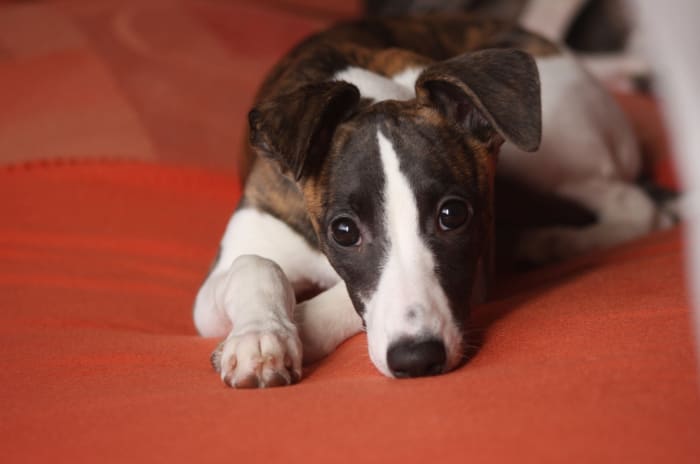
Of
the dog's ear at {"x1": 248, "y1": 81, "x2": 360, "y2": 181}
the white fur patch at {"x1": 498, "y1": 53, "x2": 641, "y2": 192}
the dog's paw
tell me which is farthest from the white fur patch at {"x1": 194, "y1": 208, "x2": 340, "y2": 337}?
the white fur patch at {"x1": 498, "y1": 53, "x2": 641, "y2": 192}

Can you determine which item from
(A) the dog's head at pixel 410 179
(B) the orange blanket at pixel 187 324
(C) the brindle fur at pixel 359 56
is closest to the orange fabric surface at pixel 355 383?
(B) the orange blanket at pixel 187 324

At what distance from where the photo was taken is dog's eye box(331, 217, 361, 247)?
2457 mm

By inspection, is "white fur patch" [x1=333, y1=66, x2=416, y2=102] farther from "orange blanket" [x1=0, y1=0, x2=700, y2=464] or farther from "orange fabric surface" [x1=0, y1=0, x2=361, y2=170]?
"orange fabric surface" [x1=0, y1=0, x2=361, y2=170]

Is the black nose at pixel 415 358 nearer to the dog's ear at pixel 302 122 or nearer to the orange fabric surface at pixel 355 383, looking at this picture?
the orange fabric surface at pixel 355 383

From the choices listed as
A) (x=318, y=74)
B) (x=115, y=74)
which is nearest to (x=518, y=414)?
(x=318, y=74)

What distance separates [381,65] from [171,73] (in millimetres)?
2119

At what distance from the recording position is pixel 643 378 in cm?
186

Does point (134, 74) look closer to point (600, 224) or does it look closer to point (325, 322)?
point (600, 224)

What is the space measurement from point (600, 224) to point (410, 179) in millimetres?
1561

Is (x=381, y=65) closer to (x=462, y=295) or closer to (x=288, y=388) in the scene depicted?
(x=462, y=295)

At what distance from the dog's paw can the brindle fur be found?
486mm

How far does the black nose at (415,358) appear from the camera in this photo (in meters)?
2.12

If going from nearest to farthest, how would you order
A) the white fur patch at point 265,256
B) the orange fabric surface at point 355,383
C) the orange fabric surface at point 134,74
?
the orange fabric surface at point 355,383 → the white fur patch at point 265,256 → the orange fabric surface at point 134,74

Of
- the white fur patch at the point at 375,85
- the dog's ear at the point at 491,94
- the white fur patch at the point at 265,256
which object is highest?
the dog's ear at the point at 491,94
